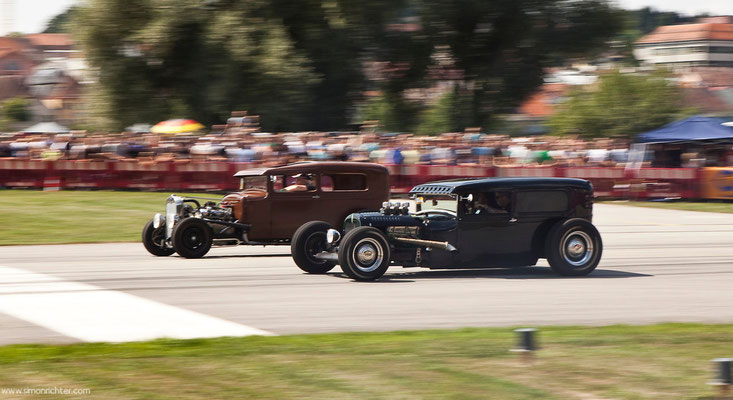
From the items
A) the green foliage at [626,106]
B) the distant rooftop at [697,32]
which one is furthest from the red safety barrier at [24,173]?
the distant rooftop at [697,32]

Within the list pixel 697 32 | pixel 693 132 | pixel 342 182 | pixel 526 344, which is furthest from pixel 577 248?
pixel 697 32

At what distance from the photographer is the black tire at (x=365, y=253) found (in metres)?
11.7

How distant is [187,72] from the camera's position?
37.5 m

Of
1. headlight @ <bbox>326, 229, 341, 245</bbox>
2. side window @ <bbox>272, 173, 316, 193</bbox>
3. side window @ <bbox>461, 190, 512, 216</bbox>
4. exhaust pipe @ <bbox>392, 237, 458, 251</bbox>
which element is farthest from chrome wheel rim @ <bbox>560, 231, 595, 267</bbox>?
side window @ <bbox>272, 173, 316, 193</bbox>

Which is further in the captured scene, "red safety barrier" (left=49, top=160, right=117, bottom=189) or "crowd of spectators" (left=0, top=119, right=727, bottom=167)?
"crowd of spectators" (left=0, top=119, right=727, bottom=167)

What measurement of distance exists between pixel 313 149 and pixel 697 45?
16477 centimetres

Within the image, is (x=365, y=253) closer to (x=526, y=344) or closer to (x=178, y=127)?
(x=526, y=344)

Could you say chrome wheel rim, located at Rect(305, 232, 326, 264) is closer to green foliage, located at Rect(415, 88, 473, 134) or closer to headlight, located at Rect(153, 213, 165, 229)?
headlight, located at Rect(153, 213, 165, 229)

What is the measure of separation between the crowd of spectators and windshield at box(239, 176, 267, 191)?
1306 cm

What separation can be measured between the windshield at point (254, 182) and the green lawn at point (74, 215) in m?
3.35

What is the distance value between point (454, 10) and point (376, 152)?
1188 centimetres

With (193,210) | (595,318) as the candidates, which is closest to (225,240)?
(193,210)

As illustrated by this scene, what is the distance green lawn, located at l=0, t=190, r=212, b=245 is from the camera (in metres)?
17.8

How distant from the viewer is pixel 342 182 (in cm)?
1559
